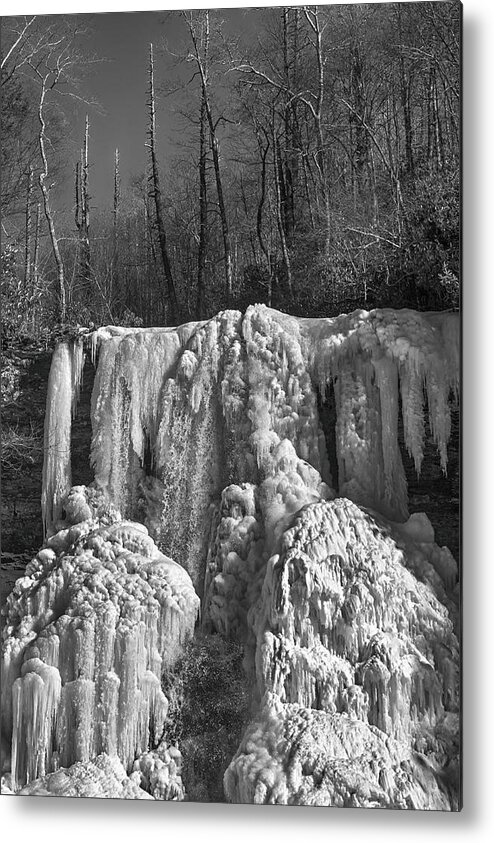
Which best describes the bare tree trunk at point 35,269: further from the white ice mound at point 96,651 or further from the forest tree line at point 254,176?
the white ice mound at point 96,651

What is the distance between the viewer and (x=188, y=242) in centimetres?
390

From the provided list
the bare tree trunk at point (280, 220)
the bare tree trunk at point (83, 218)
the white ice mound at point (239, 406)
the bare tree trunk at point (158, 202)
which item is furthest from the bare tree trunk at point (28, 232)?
the bare tree trunk at point (280, 220)

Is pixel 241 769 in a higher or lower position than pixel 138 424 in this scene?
lower

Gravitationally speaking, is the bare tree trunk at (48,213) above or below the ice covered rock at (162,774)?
above

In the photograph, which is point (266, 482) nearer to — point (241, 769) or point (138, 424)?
point (138, 424)

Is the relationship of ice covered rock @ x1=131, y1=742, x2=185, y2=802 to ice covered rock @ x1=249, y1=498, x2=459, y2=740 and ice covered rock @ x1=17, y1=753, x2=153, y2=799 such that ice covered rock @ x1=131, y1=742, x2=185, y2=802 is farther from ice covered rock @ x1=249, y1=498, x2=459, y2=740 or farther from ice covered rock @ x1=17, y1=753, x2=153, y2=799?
ice covered rock @ x1=249, y1=498, x2=459, y2=740

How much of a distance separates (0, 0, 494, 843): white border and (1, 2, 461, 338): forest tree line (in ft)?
0.23

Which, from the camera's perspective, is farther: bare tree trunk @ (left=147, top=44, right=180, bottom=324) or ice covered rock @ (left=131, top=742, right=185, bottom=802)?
bare tree trunk @ (left=147, top=44, right=180, bottom=324)

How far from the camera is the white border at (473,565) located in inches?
142

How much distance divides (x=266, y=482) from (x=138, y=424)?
1.83 ft

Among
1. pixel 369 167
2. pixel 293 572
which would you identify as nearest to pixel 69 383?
pixel 293 572

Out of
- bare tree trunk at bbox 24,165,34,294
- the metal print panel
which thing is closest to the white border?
the metal print panel

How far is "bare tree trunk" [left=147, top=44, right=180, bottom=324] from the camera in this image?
3.89m

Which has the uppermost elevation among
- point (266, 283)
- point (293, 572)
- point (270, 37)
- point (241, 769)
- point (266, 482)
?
point (270, 37)
